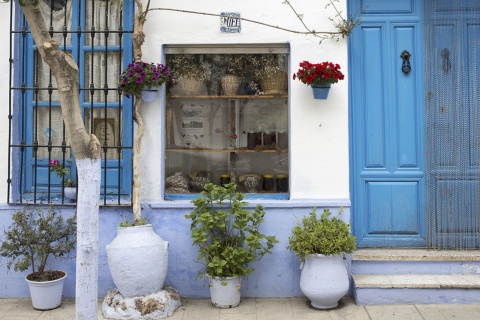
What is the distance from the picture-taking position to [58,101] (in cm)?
591

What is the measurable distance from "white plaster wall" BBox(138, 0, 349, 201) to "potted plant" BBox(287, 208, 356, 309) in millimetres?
514

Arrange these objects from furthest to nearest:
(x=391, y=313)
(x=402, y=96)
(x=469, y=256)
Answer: (x=402, y=96)
(x=469, y=256)
(x=391, y=313)

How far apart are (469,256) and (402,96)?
171 centimetres

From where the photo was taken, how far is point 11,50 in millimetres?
5754

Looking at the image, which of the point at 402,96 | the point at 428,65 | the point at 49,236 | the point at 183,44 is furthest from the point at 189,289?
the point at 428,65

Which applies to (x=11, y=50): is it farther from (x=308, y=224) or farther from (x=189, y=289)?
(x=308, y=224)

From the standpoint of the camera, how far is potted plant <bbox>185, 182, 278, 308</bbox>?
523 centimetres

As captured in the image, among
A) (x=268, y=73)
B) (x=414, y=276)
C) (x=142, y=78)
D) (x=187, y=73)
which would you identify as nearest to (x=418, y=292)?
(x=414, y=276)

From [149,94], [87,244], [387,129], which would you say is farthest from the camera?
[387,129]

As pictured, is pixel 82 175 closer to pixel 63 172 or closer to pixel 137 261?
pixel 137 261

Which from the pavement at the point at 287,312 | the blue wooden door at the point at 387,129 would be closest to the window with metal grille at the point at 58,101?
the pavement at the point at 287,312

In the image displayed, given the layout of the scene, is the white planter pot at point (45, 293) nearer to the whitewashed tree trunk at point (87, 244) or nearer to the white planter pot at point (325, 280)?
the whitewashed tree trunk at point (87, 244)

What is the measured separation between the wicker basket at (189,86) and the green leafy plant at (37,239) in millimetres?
1706

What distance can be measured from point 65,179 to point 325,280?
278 cm
